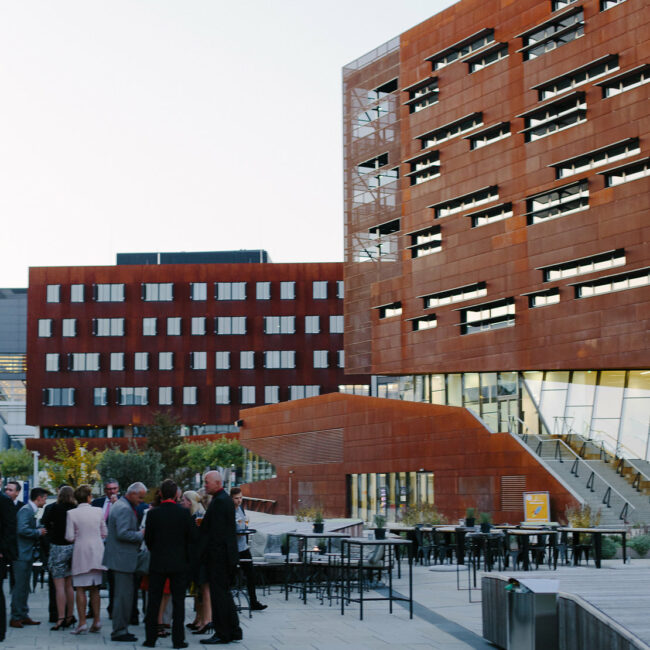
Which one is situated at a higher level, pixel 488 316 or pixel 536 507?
pixel 488 316

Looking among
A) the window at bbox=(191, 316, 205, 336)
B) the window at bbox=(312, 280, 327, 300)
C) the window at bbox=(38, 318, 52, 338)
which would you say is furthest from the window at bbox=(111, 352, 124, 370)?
the window at bbox=(312, 280, 327, 300)

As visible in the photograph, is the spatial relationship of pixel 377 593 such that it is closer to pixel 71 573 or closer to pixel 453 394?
pixel 71 573

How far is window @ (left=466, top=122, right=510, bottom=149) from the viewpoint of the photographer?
154ft

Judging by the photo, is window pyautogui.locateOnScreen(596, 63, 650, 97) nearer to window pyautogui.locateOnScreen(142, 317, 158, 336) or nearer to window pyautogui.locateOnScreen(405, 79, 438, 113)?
window pyautogui.locateOnScreen(405, 79, 438, 113)

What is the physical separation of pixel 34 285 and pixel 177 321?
12044 mm

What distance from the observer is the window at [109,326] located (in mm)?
90250

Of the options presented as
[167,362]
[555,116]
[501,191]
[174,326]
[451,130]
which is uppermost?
[451,130]

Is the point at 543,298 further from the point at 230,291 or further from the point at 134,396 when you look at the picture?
the point at 134,396

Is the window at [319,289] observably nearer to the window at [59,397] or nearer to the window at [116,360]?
the window at [116,360]

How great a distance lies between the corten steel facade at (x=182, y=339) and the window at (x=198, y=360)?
82mm

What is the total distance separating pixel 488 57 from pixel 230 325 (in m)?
46.0

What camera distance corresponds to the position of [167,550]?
12891mm

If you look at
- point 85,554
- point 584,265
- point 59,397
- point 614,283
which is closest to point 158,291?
point 59,397

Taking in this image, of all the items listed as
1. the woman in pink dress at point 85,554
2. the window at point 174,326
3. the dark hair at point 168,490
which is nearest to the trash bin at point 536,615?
the dark hair at point 168,490
